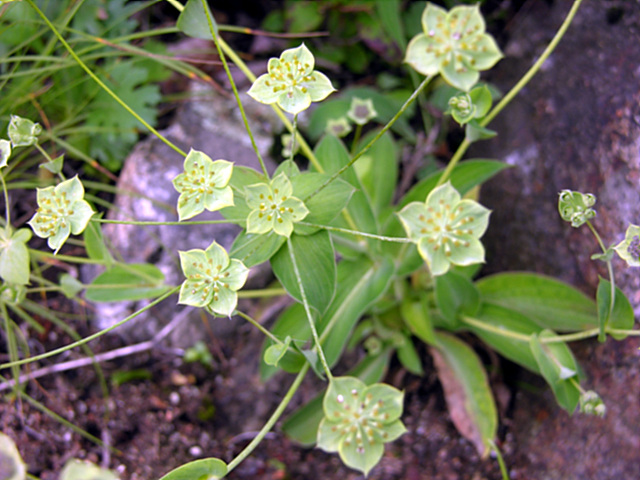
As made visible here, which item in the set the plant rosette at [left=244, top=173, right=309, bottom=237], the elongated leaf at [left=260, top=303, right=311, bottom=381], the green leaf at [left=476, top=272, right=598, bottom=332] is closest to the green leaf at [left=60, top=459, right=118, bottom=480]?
the plant rosette at [left=244, top=173, right=309, bottom=237]

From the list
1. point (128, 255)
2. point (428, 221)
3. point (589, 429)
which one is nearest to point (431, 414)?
point (589, 429)

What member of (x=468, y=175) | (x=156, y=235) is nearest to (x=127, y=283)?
Result: (x=156, y=235)

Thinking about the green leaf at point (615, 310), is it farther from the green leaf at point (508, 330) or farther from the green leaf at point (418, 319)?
the green leaf at point (418, 319)

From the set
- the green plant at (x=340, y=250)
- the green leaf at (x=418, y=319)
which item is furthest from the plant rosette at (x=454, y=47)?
the green leaf at (x=418, y=319)

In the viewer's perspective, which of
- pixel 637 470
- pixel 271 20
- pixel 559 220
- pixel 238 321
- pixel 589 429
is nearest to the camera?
pixel 637 470

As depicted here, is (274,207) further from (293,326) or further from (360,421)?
(293,326)

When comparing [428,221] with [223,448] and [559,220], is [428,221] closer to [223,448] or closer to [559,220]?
[559,220]
